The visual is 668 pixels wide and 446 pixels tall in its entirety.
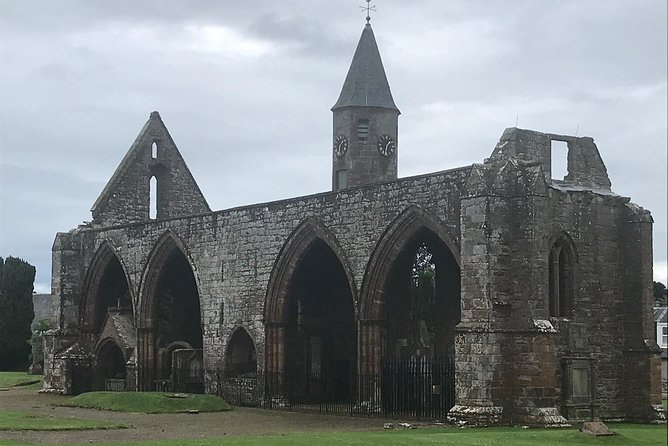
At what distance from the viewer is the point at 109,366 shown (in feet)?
121

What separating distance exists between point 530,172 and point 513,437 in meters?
6.08

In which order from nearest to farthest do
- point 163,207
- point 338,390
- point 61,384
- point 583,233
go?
point 583,233 < point 338,390 < point 61,384 < point 163,207

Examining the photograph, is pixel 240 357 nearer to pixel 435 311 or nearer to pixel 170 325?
pixel 170 325

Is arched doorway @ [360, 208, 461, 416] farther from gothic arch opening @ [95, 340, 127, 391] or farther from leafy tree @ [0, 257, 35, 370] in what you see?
leafy tree @ [0, 257, 35, 370]

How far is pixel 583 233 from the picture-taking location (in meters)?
24.9

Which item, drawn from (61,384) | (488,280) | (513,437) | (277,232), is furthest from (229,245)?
(513,437)

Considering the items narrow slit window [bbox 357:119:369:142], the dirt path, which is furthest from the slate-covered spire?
the dirt path

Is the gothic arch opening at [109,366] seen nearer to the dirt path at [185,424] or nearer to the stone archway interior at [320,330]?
the dirt path at [185,424]

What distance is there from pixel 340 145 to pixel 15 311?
1958cm

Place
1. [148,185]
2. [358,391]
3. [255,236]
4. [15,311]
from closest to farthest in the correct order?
[358,391]
[255,236]
[148,185]
[15,311]

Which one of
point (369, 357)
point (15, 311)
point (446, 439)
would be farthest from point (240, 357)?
point (15, 311)

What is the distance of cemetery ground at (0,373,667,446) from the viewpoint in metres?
18.0

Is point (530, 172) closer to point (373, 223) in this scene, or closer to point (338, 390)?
point (373, 223)

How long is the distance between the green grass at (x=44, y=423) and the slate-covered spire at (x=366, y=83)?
1611 cm
